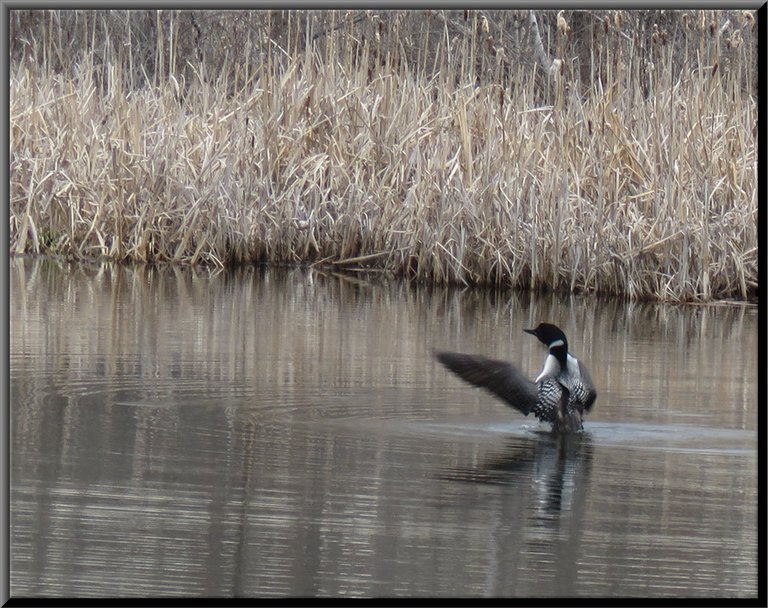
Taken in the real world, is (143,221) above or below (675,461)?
above

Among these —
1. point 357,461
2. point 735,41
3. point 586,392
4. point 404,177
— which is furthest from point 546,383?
point 404,177

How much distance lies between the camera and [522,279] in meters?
10.5

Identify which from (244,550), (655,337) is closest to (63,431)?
(244,550)

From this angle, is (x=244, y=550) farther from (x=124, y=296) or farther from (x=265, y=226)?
(x=265, y=226)

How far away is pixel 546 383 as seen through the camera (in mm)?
5770

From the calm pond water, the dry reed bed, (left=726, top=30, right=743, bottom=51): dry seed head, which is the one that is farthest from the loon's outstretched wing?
(left=726, top=30, right=743, bottom=51): dry seed head

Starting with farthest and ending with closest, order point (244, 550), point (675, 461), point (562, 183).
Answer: point (562, 183), point (675, 461), point (244, 550)

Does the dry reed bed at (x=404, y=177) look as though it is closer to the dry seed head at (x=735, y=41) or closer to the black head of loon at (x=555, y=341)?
the dry seed head at (x=735, y=41)

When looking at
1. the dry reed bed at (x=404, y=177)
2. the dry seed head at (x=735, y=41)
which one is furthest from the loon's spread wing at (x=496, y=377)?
the dry seed head at (x=735, y=41)

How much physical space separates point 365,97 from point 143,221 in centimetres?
182

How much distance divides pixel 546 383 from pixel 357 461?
95cm

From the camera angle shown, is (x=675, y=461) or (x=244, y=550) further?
(x=675, y=461)

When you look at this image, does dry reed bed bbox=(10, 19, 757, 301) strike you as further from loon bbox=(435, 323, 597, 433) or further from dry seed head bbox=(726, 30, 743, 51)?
loon bbox=(435, 323, 597, 433)

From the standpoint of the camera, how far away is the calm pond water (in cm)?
383
